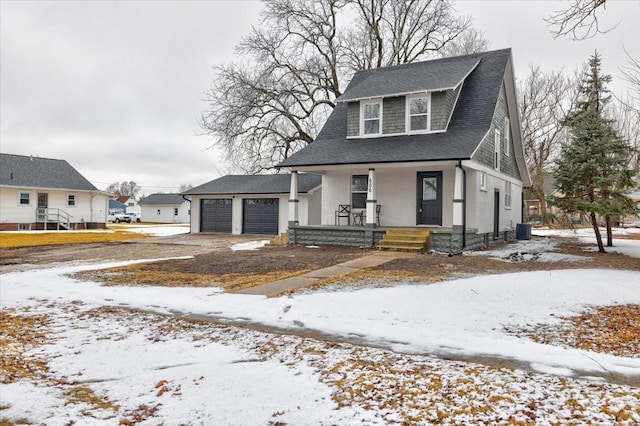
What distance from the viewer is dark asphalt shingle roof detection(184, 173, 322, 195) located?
25500mm

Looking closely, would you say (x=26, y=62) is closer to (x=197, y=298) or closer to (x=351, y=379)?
(x=197, y=298)

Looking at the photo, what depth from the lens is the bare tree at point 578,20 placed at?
8445 mm

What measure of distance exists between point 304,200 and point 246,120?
24.7 feet

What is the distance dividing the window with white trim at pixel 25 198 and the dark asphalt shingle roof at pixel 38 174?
2.52ft

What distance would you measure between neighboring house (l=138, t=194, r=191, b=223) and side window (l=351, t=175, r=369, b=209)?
4546 cm

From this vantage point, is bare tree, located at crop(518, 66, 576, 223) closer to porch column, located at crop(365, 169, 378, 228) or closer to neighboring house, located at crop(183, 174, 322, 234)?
neighboring house, located at crop(183, 174, 322, 234)

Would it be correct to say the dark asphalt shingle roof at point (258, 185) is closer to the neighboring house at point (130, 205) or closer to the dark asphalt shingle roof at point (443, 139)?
the dark asphalt shingle roof at point (443, 139)

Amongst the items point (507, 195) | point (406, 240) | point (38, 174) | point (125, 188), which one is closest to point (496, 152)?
point (507, 195)

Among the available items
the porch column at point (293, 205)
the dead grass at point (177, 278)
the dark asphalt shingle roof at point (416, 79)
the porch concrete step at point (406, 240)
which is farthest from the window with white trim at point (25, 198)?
the porch concrete step at point (406, 240)

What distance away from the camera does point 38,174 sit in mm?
34031

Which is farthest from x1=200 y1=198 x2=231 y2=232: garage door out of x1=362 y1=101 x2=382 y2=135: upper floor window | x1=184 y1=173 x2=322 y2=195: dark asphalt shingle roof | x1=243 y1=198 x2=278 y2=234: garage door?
x1=362 y1=101 x2=382 y2=135: upper floor window

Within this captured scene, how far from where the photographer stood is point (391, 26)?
3147 cm

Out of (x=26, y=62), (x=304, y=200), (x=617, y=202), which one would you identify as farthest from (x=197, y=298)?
(x=26, y=62)

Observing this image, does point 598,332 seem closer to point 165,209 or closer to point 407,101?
point 407,101
